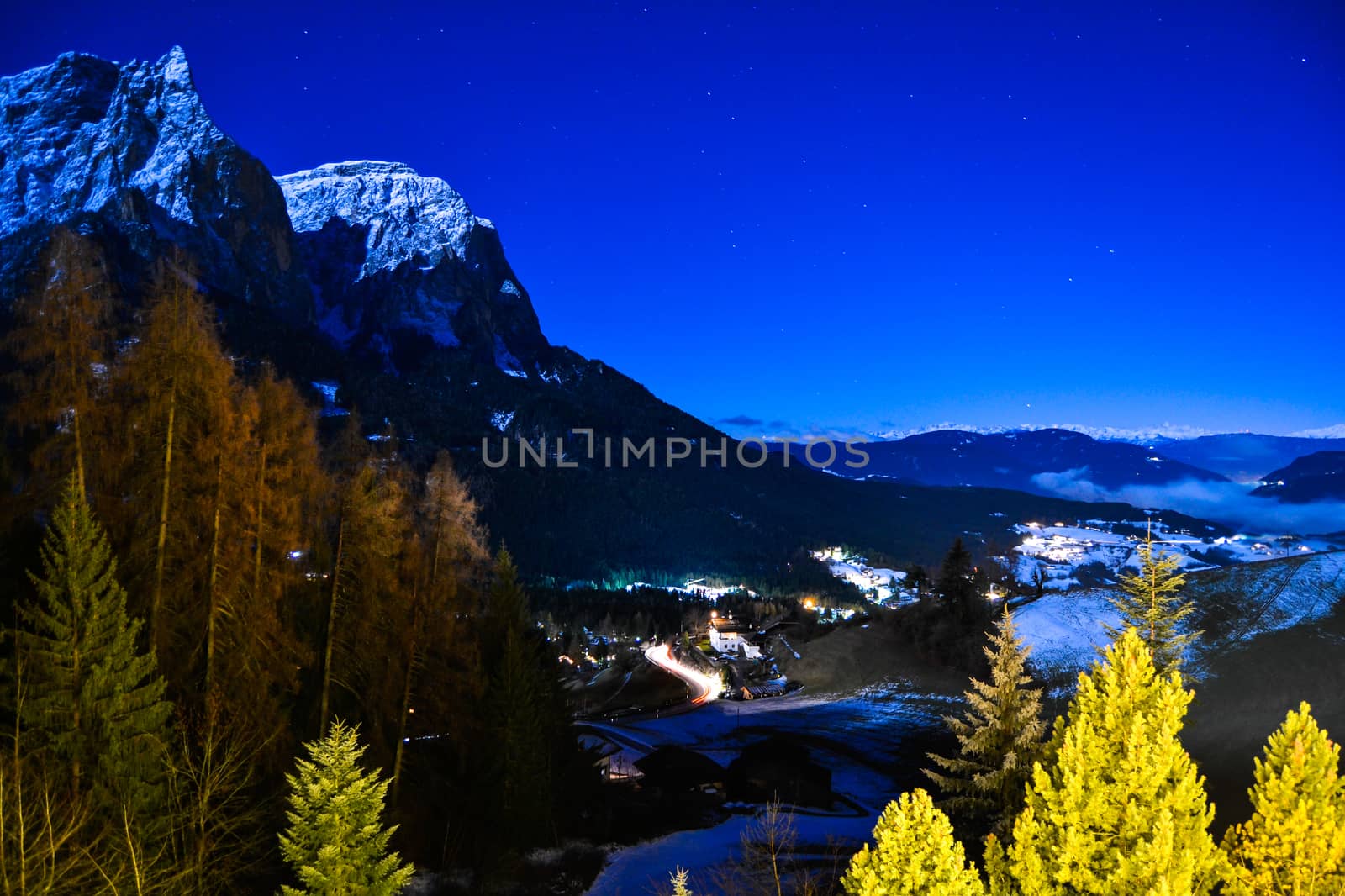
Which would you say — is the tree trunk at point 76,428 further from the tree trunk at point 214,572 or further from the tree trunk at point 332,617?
the tree trunk at point 332,617

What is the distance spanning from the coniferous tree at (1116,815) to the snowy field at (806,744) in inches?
605

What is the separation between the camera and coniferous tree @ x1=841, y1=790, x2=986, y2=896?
1104 cm

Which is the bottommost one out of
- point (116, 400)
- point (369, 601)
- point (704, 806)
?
point (704, 806)

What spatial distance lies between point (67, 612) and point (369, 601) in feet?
19.2

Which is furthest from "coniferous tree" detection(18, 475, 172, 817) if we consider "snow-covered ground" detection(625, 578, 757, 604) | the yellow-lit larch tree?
"snow-covered ground" detection(625, 578, 757, 604)

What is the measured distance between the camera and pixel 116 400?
53.1ft

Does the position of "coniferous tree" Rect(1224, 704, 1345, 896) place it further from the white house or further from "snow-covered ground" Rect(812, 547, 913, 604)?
"snow-covered ground" Rect(812, 547, 913, 604)

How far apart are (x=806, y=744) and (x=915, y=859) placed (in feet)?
144

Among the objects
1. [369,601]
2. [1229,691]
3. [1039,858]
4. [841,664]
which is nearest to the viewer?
[1039,858]

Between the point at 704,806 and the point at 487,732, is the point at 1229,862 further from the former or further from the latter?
the point at 704,806

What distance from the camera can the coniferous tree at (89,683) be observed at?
14469mm

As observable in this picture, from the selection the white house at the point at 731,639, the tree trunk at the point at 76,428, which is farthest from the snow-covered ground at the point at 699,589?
the tree trunk at the point at 76,428

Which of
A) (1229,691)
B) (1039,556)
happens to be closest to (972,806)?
Answer: (1229,691)

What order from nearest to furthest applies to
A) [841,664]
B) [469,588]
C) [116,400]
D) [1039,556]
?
[116,400]
[469,588]
[841,664]
[1039,556]
